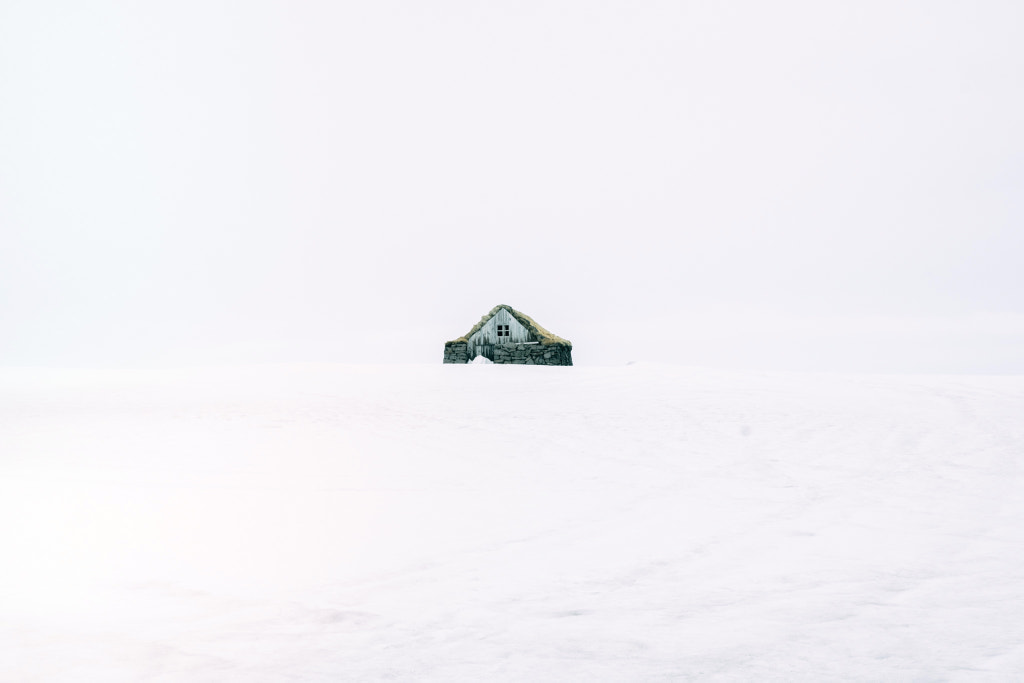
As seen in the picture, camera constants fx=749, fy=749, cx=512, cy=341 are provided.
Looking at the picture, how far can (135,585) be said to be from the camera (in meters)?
3.75

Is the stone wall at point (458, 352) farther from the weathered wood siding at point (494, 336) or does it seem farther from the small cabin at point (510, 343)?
the weathered wood siding at point (494, 336)

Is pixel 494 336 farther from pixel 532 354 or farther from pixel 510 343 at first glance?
pixel 532 354

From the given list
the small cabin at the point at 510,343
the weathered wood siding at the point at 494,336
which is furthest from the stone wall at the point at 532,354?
the weathered wood siding at the point at 494,336

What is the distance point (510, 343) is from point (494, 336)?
1.81ft

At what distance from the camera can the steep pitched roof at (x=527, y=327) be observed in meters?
21.9

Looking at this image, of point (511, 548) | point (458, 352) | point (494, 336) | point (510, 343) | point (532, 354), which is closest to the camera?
point (511, 548)

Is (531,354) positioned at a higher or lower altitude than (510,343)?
lower

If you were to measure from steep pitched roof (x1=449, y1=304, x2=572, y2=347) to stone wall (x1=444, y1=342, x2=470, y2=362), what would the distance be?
15 cm

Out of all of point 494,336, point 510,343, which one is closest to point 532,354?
point 510,343

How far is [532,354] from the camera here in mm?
21812

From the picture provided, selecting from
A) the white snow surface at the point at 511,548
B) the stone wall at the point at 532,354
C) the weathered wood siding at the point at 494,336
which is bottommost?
the white snow surface at the point at 511,548

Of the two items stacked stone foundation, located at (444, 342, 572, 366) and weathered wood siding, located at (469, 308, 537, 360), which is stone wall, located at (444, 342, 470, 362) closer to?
weathered wood siding, located at (469, 308, 537, 360)

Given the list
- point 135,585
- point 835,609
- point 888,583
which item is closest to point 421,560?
point 135,585

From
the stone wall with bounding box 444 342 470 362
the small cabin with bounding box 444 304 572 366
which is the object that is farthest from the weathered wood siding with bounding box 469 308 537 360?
the stone wall with bounding box 444 342 470 362
